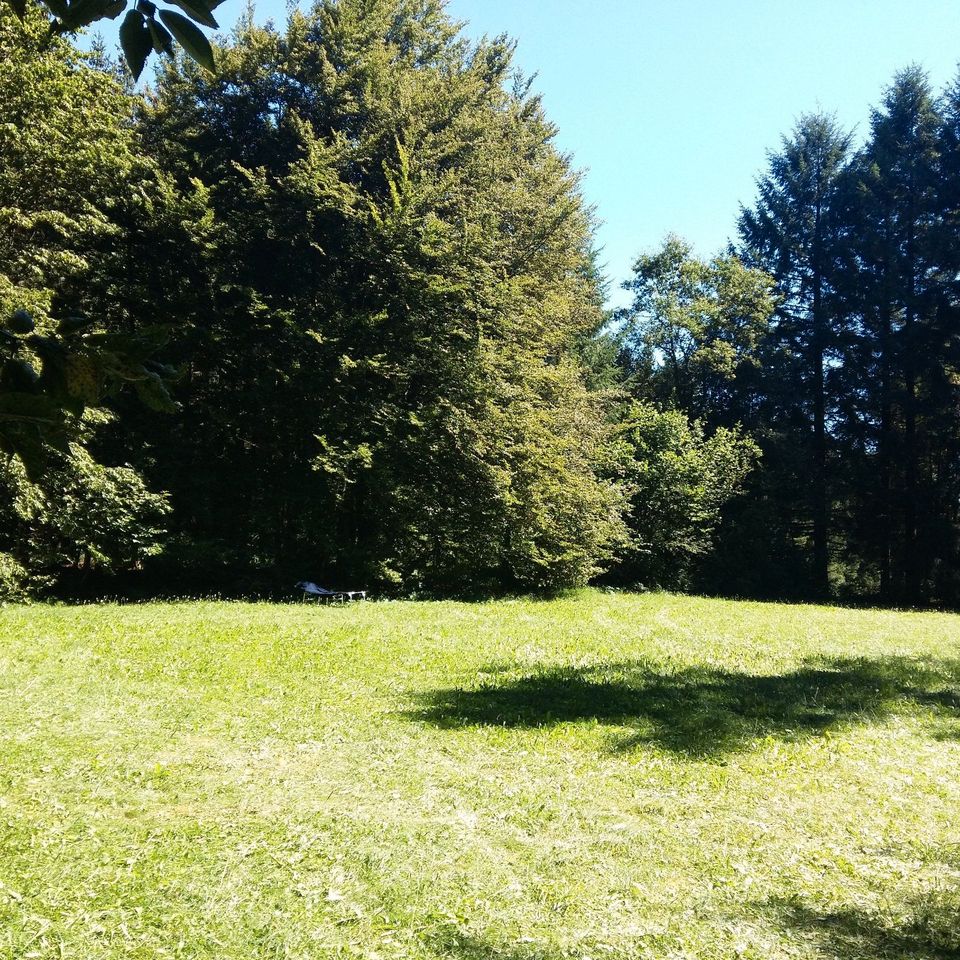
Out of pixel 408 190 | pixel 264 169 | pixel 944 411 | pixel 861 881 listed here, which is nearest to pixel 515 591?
pixel 408 190

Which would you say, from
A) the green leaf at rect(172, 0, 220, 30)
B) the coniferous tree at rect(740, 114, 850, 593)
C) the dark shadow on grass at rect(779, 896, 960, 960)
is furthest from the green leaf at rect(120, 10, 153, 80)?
the coniferous tree at rect(740, 114, 850, 593)

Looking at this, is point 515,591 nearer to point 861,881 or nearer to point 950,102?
point 861,881

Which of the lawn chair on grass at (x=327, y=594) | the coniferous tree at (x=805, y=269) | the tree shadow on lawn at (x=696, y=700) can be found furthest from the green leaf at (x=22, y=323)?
the coniferous tree at (x=805, y=269)

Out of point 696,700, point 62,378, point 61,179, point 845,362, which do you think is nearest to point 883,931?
point 62,378

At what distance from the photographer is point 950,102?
2783 cm

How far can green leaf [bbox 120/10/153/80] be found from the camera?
141cm

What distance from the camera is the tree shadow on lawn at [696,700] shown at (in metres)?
7.12

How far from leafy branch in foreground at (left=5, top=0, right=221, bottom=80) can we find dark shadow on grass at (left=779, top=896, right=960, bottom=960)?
431cm

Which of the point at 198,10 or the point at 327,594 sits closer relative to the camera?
the point at 198,10

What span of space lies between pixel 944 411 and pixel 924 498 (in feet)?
10.4

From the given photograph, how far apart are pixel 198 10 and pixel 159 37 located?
0.13 metres

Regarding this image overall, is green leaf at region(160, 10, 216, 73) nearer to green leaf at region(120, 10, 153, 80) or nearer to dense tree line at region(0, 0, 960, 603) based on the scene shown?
green leaf at region(120, 10, 153, 80)

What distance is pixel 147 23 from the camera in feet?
4.73

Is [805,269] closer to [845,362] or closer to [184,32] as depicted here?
[845,362]
